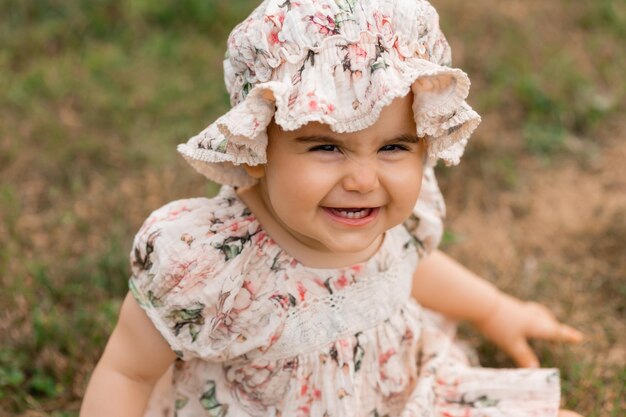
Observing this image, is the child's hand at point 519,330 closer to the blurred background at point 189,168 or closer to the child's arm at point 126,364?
the blurred background at point 189,168

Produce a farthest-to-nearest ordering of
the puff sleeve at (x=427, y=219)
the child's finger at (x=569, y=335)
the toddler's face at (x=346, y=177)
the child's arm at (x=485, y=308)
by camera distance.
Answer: the child's finger at (x=569, y=335)
the child's arm at (x=485, y=308)
the puff sleeve at (x=427, y=219)
the toddler's face at (x=346, y=177)

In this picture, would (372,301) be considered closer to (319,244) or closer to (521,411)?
(319,244)

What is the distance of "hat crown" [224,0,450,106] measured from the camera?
1.46m

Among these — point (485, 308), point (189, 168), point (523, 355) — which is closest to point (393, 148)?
point (485, 308)

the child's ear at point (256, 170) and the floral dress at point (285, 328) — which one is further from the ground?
the child's ear at point (256, 170)

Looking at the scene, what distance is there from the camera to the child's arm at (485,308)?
7.29ft

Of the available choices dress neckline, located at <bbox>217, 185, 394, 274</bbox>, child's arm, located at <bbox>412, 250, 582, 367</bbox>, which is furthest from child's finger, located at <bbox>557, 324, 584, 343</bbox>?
dress neckline, located at <bbox>217, 185, 394, 274</bbox>

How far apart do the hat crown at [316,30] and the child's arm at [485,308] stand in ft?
2.62

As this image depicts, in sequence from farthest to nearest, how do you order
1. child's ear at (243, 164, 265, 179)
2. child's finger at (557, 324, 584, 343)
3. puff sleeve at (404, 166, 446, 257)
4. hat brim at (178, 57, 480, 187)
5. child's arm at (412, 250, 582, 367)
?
child's finger at (557, 324, 584, 343) → child's arm at (412, 250, 582, 367) → puff sleeve at (404, 166, 446, 257) → child's ear at (243, 164, 265, 179) → hat brim at (178, 57, 480, 187)

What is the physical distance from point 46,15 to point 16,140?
909 millimetres

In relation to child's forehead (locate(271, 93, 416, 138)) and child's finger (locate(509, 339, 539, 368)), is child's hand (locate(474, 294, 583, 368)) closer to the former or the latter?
child's finger (locate(509, 339, 539, 368))

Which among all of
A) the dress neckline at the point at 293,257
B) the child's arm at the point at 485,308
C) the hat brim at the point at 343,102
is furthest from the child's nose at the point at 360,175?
the child's arm at the point at 485,308

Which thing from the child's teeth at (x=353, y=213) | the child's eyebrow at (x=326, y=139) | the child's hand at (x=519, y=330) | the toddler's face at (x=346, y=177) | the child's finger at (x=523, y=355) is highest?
the child's eyebrow at (x=326, y=139)

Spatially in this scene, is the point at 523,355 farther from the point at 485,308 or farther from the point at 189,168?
the point at 189,168
